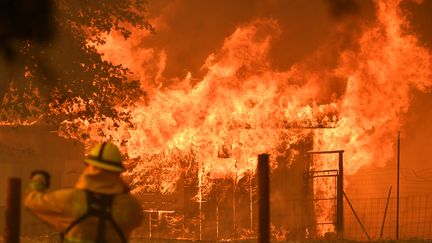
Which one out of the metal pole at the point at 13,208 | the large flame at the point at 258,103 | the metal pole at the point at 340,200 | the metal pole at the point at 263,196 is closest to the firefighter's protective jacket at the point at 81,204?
the metal pole at the point at 13,208

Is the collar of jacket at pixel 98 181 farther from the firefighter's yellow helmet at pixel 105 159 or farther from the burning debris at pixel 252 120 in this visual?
the burning debris at pixel 252 120

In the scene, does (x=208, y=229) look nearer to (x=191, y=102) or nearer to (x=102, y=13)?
(x=191, y=102)

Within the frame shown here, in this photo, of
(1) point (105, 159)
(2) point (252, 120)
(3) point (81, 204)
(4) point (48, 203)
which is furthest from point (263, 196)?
(2) point (252, 120)

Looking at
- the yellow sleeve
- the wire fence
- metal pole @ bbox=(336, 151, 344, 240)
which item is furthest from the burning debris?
the yellow sleeve

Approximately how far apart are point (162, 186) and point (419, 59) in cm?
826

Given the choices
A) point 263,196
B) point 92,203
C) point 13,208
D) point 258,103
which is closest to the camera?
point 92,203

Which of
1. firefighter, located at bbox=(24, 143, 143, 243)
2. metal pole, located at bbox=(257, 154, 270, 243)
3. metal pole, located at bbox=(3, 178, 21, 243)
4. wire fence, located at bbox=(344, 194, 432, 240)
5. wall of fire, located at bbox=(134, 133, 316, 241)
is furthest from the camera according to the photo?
wire fence, located at bbox=(344, 194, 432, 240)

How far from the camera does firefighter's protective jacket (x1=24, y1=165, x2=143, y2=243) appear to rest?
5.27 metres

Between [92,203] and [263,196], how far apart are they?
1842 millimetres

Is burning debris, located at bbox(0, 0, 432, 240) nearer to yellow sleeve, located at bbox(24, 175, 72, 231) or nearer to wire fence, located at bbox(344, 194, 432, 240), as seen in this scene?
wire fence, located at bbox(344, 194, 432, 240)

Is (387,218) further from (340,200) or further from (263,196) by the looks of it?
(263,196)

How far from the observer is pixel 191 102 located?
65.5ft

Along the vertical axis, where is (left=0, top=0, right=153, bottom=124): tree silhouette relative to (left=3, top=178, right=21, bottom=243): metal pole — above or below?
above

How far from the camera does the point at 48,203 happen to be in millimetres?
5328
